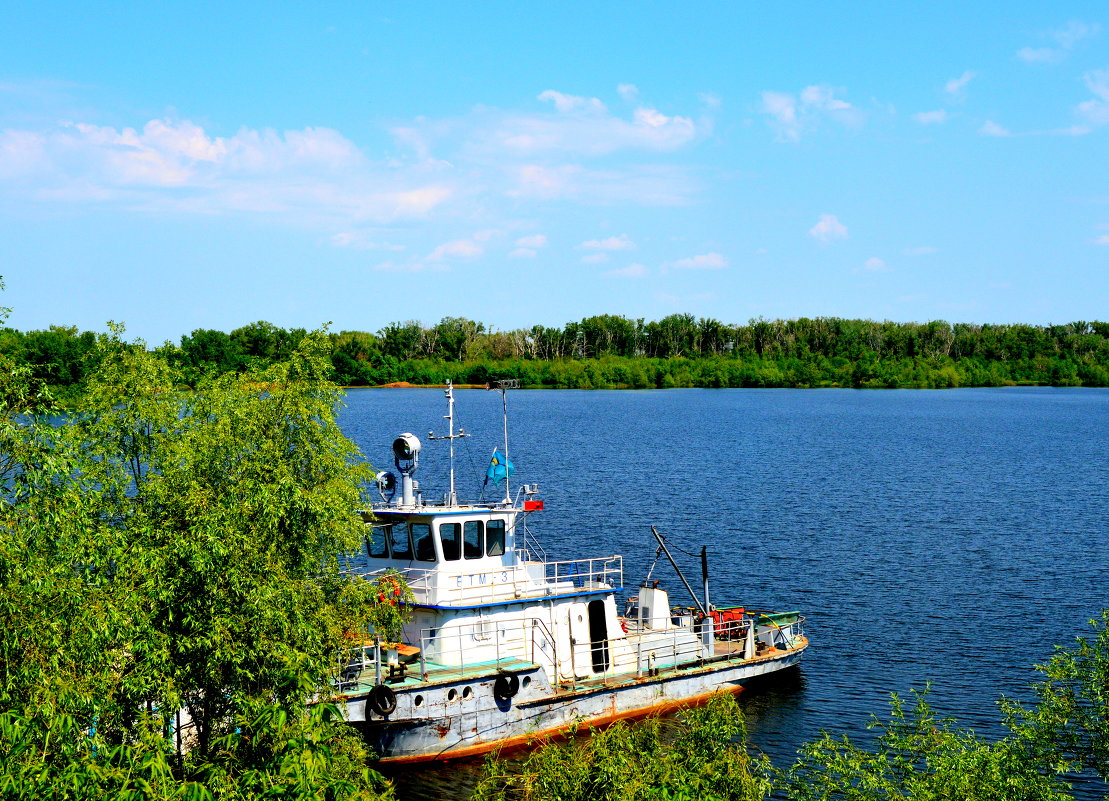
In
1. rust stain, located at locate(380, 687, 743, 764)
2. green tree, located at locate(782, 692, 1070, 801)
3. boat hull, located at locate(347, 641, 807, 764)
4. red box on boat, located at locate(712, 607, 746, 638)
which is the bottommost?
rust stain, located at locate(380, 687, 743, 764)

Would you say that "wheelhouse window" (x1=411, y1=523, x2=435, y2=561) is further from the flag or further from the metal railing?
the flag

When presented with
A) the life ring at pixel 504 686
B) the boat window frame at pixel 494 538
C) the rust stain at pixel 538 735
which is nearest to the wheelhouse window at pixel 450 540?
the boat window frame at pixel 494 538

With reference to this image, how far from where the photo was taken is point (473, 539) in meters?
27.9

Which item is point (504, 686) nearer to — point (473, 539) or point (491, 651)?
point (491, 651)

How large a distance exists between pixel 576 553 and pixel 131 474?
25956 mm

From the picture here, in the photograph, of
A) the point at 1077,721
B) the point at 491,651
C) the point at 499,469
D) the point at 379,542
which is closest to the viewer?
the point at 1077,721

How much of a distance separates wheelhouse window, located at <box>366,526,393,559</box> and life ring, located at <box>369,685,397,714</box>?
4.54 metres

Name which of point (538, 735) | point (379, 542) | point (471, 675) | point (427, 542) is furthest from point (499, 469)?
point (538, 735)

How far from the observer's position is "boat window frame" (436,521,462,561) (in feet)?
89.8

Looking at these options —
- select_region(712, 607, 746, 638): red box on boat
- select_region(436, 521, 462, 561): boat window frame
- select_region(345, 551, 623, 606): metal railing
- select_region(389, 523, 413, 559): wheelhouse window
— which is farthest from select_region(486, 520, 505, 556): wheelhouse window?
select_region(712, 607, 746, 638): red box on boat

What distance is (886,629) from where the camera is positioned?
3769 centimetres

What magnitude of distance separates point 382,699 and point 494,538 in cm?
563

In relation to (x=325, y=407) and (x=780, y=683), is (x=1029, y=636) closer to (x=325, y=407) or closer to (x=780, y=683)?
(x=780, y=683)

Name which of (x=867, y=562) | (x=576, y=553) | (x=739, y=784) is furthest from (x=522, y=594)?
(x=867, y=562)
